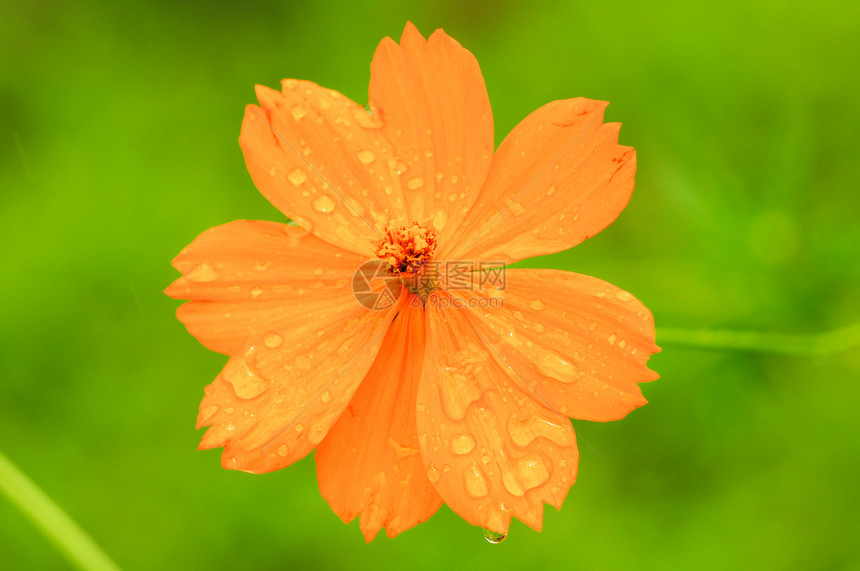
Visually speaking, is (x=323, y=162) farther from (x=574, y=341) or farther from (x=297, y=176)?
(x=574, y=341)

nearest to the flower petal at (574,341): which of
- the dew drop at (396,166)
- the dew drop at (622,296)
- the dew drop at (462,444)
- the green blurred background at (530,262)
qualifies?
A: the dew drop at (622,296)

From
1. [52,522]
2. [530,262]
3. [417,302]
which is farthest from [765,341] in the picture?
[52,522]

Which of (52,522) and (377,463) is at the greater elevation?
(377,463)

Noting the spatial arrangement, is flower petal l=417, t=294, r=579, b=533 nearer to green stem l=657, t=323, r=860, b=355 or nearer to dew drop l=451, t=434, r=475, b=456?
dew drop l=451, t=434, r=475, b=456

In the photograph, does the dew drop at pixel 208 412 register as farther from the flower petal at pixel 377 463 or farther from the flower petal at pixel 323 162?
the flower petal at pixel 323 162

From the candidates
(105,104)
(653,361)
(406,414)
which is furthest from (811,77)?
(105,104)
